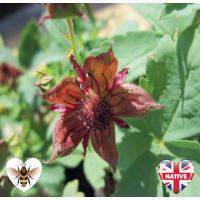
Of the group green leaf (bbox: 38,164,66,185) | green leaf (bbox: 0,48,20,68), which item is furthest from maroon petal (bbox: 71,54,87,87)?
green leaf (bbox: 0,48,20,68)

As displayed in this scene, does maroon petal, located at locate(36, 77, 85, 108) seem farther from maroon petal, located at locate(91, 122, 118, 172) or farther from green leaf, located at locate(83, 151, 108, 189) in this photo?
green leaf, located at locate(83, 151, 108, 189)

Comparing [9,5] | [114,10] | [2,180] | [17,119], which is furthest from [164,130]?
[9,5]

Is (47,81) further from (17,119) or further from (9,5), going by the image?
(9,5)

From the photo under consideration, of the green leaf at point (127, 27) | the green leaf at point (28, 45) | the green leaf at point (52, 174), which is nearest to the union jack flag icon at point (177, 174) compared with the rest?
the green leaf at point (52, 174)

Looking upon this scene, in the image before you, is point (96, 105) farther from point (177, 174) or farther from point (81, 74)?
point (177, 174)

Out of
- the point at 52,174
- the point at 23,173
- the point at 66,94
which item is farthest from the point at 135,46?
the point at 52,174

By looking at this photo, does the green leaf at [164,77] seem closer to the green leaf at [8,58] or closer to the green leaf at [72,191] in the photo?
the green leaf at [72,191]
